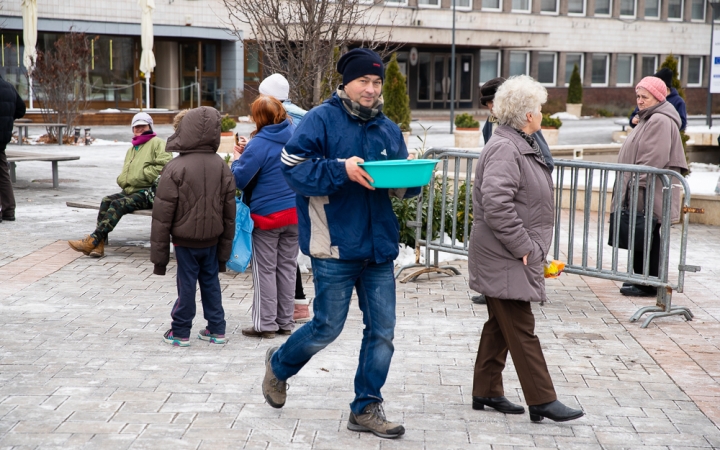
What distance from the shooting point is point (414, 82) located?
45.0 meters

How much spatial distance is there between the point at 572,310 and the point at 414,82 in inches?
1510

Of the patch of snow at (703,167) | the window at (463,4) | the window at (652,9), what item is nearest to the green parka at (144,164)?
the patch of snow at (703,167)

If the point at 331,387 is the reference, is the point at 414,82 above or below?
above

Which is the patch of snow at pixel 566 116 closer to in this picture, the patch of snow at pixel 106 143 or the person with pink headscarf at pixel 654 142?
the patch of snow at pixel 106 143

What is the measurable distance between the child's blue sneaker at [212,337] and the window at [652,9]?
50.5 metres

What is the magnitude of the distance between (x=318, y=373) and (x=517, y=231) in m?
1.68

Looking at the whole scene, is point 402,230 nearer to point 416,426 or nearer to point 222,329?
point 222,329

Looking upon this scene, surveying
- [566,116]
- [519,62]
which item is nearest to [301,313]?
[566,116]

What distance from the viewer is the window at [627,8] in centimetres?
5129

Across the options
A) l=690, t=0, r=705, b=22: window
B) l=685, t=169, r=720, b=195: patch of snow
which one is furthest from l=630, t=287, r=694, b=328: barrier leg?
l=690, t=0, r=705, b=22: window

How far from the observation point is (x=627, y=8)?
5156 centimetres

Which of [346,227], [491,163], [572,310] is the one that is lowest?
[572,310]

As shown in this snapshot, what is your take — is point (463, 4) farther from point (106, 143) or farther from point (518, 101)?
point (518, 101)

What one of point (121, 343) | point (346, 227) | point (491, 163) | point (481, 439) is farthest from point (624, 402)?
point (121, 343)
